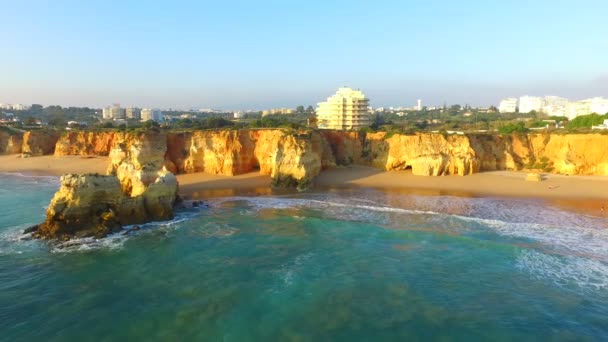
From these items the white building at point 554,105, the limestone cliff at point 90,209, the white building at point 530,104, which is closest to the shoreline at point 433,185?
the limestone cliff at point 90,209

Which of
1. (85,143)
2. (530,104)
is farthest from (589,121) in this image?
(530,104)

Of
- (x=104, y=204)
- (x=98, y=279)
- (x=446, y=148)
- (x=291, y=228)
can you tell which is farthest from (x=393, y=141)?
(x=98, y=279)

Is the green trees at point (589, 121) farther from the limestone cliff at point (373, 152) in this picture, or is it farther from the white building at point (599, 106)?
the white building at point (599, 106)

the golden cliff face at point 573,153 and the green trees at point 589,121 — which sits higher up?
the green trees at point 589,121

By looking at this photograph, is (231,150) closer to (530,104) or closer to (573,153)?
(573,153)

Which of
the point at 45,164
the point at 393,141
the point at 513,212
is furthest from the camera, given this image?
the point at 45,164

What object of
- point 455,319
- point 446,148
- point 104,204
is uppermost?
point 446,148

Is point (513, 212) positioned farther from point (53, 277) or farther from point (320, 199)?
point (53, 277)
